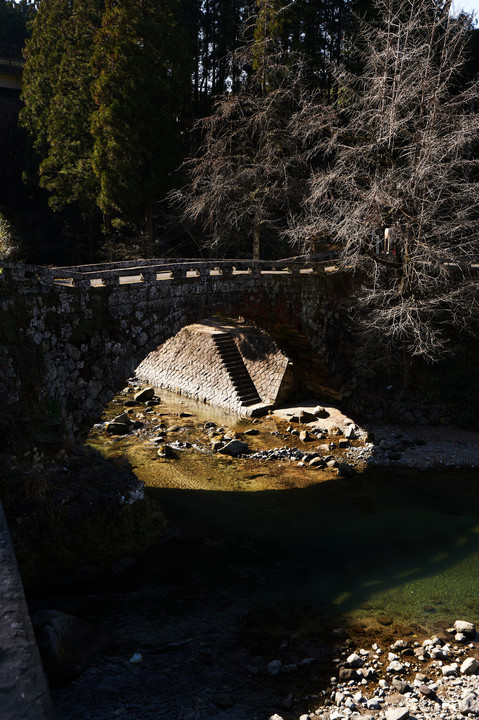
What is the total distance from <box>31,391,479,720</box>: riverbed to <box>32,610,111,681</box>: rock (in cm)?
24

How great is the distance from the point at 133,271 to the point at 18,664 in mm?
12660

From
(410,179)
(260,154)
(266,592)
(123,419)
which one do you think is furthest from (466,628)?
(260,154)

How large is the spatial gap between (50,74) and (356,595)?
35.0 metres

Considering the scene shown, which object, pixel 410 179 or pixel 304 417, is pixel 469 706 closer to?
pixel 410 179

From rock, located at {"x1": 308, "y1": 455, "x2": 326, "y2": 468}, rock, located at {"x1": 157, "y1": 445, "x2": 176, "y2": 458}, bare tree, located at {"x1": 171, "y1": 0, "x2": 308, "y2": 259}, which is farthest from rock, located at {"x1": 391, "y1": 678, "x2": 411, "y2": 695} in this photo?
bare tree, located at {"x1": 171, "y1": 0, "x2": 308, "y2": 259}

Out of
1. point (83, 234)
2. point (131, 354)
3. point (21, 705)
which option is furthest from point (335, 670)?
point (83, 234)

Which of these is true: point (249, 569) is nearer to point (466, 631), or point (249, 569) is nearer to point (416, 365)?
point (466, 631)

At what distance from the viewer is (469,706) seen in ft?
29.4

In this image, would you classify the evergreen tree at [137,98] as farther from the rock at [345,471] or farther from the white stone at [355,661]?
the white stone at [355,661]

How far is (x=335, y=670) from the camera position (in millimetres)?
9961

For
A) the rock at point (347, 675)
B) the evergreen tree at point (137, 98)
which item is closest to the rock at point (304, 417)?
the evergreen tree at point (137, 98)

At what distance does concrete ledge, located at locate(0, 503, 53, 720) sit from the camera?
3.94 m

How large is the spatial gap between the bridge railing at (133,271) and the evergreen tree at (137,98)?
687 centimetres

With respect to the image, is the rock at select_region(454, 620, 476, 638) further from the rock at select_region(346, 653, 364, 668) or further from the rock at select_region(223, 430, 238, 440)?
the rock at select_region(223, 430, 238, 440)
